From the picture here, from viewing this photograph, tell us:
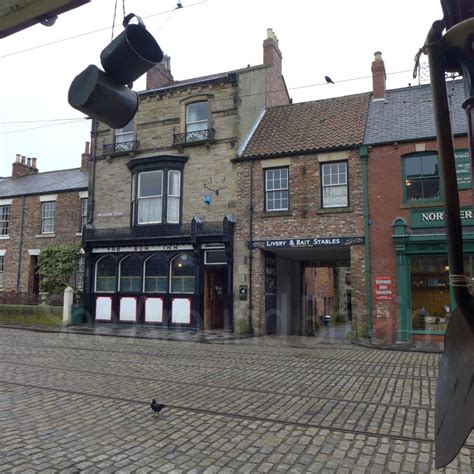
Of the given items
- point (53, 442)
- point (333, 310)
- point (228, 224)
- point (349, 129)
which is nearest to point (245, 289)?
point (228, 224)

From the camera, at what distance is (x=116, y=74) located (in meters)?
3.17

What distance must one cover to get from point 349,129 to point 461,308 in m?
16.4

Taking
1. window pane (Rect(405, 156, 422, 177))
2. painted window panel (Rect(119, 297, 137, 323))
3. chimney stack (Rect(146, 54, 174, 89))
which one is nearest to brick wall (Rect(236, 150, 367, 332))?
window pane (Rect(405, 156, 422, 177))

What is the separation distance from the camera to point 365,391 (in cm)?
750

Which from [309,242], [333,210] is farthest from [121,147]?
[333,210]

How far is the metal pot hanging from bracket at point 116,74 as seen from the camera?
3.08 metres

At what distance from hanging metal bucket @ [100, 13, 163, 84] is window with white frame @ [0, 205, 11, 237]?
26.3 meters

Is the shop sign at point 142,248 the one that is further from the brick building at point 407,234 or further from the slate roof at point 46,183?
the brick building at point 407,234

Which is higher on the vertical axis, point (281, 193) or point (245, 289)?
point (281, 193)

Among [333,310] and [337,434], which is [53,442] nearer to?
[337,434]

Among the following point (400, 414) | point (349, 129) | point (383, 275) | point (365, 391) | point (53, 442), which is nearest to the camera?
point (53, 442)

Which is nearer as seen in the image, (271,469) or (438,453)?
(438,453)

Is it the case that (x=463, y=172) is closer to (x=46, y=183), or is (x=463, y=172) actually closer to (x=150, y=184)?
(x=150, y=184)

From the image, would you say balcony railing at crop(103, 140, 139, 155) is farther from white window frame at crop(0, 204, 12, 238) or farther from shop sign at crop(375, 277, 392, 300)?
shop sign at crop(375, 277, 392, 300)
